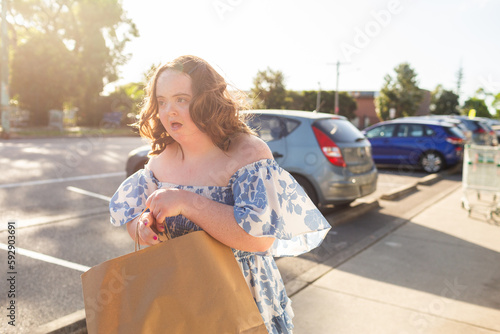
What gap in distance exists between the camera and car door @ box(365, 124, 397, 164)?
43.9 feet

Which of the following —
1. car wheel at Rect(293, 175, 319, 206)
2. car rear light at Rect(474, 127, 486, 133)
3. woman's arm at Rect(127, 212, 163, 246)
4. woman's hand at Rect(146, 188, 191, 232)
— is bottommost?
car wheel at Rect(293, 175, 319, 206)

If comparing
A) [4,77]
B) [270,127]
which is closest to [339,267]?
[270,127]

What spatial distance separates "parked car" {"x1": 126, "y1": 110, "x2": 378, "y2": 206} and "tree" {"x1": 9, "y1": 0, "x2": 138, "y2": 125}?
26.3 metres

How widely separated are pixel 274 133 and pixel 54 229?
3149 mm

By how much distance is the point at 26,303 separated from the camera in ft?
11.5

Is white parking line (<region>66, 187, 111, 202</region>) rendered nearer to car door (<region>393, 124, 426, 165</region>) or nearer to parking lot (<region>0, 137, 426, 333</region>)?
parking lot (<region>0, 137, 426, 333</region>)

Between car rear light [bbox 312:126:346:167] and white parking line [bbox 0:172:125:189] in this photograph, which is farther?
white parking line [bbox 0:172:125:189]

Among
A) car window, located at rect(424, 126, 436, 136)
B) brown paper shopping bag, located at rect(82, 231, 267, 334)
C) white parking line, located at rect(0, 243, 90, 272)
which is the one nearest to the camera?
brown paper shopping bag, located at rect(82, 231, 267, 334)

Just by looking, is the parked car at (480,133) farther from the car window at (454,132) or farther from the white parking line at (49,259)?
the white parking line at (49,259)

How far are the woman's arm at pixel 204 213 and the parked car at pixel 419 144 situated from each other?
12.5 metres

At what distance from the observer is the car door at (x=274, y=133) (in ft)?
20.5

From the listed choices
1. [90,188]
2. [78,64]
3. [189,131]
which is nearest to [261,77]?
[90,188]

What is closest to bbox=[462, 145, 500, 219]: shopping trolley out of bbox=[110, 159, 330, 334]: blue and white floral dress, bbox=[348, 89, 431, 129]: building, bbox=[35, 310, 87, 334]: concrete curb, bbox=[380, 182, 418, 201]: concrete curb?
bbox=[380, 182, 418, 201]: concrete curb

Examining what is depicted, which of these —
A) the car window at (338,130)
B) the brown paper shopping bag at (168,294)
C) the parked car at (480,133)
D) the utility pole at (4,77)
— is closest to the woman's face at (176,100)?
the brown paper shopping bag at (168,294)
